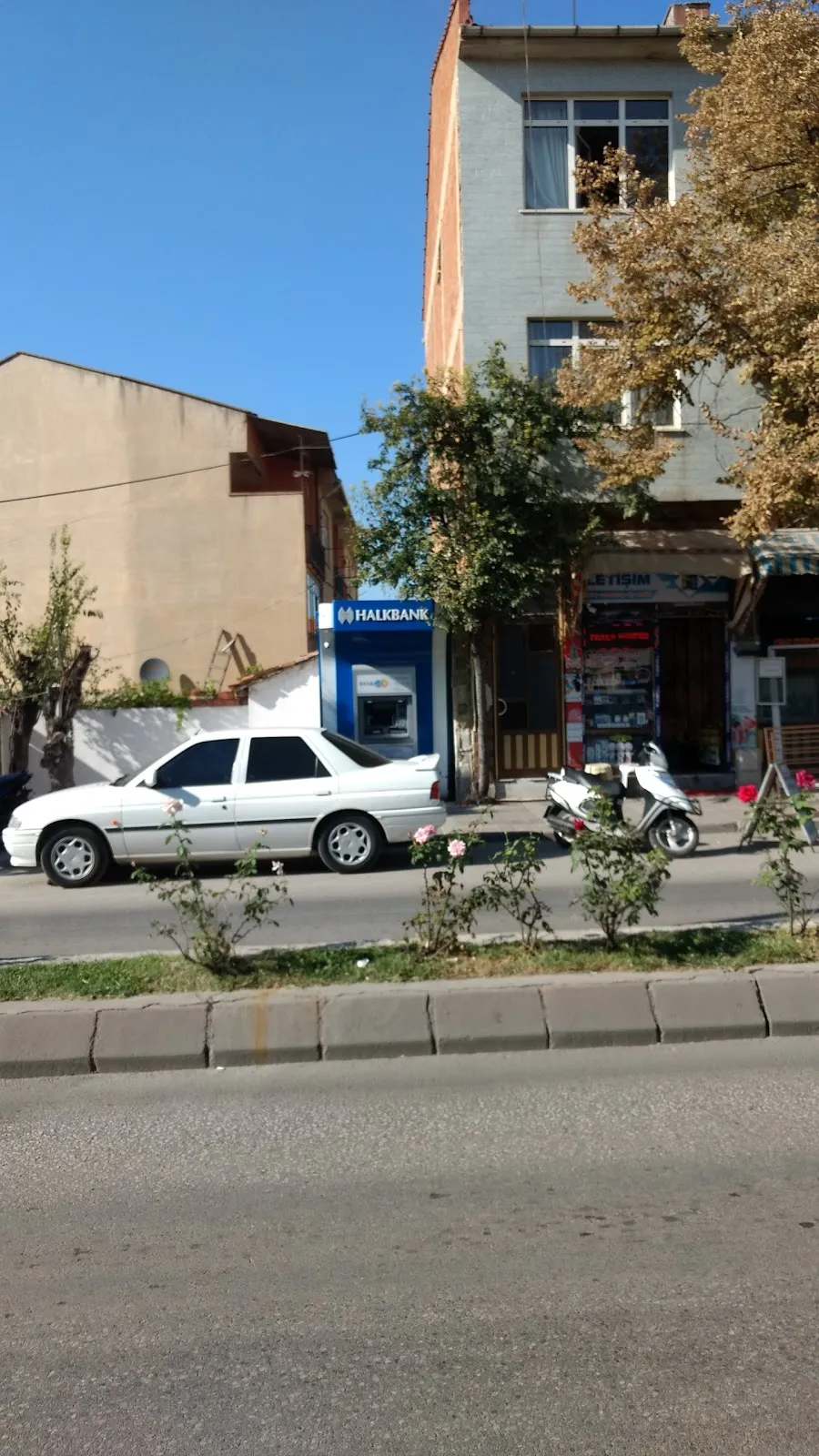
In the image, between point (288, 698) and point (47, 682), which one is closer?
point (47, 682)

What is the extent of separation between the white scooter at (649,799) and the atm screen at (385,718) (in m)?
5.76

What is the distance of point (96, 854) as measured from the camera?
12.0 metres

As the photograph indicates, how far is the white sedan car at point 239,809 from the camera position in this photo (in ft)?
39.2

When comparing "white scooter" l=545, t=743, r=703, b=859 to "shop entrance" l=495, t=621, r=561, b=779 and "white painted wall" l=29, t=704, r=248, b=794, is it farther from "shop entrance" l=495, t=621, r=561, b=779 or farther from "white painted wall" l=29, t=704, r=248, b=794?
"white painted wall" l=29, t=704, r=248, b=794

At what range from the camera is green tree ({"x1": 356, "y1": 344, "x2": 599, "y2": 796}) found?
1658 centimetres

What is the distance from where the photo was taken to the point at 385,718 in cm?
1930

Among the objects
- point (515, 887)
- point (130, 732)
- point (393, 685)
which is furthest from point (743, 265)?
point (130, 732)

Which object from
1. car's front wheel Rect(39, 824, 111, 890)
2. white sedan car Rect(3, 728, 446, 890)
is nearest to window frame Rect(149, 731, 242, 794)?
white sedan car Rect(3, 728, 446, 890)

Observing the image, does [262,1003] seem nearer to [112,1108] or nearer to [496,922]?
[112,1108]

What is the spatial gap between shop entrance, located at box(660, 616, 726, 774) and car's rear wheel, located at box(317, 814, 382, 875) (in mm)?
8677

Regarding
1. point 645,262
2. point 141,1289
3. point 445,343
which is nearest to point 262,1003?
point 141,1289

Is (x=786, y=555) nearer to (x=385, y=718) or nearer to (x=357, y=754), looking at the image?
(x=385, y=718)

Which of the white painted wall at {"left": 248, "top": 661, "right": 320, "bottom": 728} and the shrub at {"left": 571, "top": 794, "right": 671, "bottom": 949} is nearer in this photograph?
the shrub at {"left": 571, "top": 794, "right": 671, "bottom": 949}

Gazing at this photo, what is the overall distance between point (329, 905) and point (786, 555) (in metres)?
10.3
